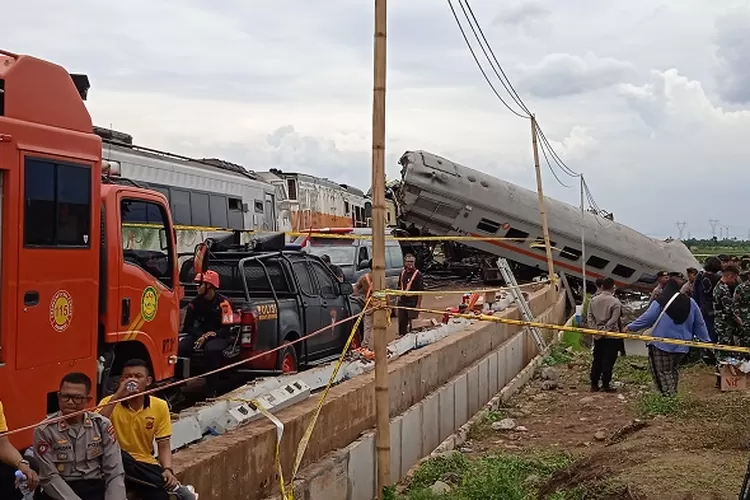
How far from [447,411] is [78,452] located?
685cm

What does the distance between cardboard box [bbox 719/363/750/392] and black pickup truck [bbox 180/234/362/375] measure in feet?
15.4

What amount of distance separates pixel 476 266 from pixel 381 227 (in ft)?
90.5

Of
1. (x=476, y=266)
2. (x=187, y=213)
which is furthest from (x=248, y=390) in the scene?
(x=476, y=266)

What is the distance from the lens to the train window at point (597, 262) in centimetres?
3222

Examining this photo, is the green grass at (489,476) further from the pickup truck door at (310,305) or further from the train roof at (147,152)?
the train roof at (147,152)

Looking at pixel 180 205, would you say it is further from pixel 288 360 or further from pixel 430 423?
pixel 430 423

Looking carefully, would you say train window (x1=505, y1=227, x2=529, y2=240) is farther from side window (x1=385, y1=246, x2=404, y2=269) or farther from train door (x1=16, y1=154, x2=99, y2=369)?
train door (x1=16, y1=154, x2=99, y2=369)

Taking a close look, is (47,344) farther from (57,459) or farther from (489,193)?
(489,193)

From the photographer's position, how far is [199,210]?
17.4m

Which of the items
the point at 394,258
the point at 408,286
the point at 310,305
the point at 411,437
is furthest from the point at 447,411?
the point at 394,258

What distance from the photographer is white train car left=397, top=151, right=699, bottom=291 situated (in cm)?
2964

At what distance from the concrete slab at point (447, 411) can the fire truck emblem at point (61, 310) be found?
490 centimetres

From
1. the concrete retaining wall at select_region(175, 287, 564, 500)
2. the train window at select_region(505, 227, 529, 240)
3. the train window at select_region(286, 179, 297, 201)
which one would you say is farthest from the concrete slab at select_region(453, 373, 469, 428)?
the train window at select_region(505, 227, 529, 240)

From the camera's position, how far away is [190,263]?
11289 millimetres
